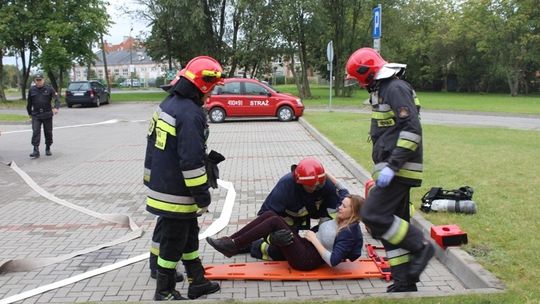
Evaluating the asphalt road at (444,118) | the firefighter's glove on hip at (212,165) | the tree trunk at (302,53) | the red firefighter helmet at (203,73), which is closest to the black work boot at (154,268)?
the firefighter's glove on hip at (212,165)

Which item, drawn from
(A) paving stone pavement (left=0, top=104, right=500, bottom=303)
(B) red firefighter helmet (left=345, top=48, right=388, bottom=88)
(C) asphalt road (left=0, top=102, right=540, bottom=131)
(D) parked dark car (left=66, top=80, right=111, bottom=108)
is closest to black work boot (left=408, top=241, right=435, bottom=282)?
(A) paving stone pavement (left=0, top=104, right=500, bottom=303)

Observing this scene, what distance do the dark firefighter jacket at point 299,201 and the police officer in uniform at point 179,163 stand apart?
3.40ft

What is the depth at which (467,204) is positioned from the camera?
6.14m

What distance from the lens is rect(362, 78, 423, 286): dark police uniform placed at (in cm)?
381

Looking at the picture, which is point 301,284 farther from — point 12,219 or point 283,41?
point 283,41

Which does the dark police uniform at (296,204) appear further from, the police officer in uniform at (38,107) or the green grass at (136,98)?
the green grass at (136,98)

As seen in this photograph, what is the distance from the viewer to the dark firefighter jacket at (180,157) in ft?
12.0

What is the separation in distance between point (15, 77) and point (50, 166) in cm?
8783

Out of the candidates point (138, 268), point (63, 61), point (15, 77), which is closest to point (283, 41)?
point (63, 61)

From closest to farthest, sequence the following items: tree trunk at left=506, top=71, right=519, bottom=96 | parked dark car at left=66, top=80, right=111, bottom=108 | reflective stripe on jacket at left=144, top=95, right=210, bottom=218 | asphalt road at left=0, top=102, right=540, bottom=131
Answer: reflective stripe on jacket at left=144, top=95, right=210, bottom=218 < asphalt road at left=0, top=102, right=540, bottom=131 < parked dark car at left=66, top=80, right=111, bottom=108 < tree trunk at left=506, top=71, right=519, bottom=96

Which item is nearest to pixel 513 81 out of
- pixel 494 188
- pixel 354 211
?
pixel 494 188

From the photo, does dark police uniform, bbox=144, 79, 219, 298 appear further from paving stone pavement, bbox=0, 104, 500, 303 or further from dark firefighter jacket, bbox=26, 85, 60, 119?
dark firefighter jacket, bbox=26, 85, 60, 119

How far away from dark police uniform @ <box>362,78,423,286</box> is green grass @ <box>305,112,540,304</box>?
50 cm

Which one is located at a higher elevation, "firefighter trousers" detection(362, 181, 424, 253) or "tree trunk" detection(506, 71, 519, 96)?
"tree trunk" detection(506, 71, 519, 96)
